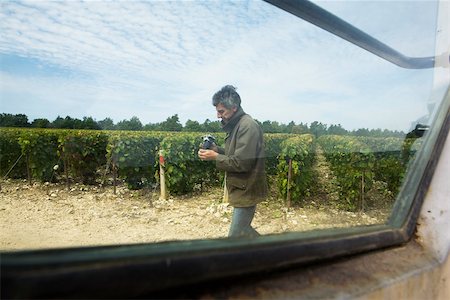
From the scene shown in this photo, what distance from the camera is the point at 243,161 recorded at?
8.29 ft

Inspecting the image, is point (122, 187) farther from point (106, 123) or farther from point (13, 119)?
point (13, 119)

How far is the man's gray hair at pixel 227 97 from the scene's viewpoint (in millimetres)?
1964

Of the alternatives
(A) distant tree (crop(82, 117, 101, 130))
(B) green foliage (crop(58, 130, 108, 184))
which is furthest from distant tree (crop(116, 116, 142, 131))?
(B) green foliage (crop(58, 130, 108, 184))

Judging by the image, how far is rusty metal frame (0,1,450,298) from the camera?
30cm

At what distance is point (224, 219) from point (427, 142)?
14.3 ft

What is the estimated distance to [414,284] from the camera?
67cm

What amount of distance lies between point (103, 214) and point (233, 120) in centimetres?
407

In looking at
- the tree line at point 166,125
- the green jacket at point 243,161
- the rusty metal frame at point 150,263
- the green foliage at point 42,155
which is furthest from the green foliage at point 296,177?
the green foliage at point 42,155

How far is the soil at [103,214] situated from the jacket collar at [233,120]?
0.97 m

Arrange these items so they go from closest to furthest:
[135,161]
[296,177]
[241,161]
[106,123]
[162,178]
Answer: [106,123]
[241,161]
[296,177]
[162,178]
[135,161]

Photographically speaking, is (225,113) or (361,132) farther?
(225,113)

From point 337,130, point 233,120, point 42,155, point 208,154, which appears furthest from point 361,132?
point 42,155

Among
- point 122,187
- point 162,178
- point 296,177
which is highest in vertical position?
point 296,177

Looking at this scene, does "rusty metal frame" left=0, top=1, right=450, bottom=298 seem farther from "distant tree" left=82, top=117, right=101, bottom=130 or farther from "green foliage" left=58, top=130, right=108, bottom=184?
"green foliage" left=58, top=130, right=108, bottom=184
